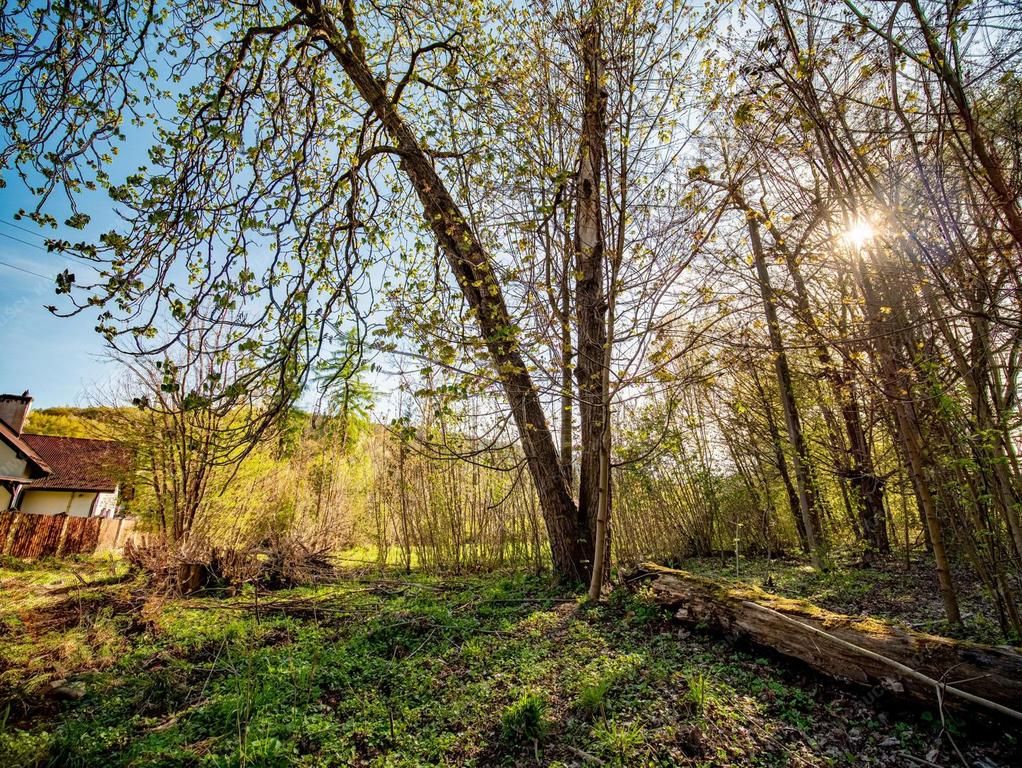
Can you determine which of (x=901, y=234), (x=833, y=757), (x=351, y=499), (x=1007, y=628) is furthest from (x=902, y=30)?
(x=351, y=499)

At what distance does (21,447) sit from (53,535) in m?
5.27

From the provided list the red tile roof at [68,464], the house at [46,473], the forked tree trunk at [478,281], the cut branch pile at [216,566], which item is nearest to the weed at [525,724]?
the forked tree trunk at [478,281]

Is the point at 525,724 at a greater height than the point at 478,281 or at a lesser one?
lesser

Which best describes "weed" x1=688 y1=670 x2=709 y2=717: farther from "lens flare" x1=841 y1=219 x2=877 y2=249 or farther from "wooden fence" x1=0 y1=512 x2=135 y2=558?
"wooden fence" x1=0 y1=512 x2=135 y2=558

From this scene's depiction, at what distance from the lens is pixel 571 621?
11.5 feet

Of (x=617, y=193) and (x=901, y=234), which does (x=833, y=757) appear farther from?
(x=617, y=193)

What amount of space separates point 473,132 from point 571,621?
13.0 ft

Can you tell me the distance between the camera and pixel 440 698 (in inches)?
96.1

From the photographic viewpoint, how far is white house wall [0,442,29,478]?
1388 centimetres

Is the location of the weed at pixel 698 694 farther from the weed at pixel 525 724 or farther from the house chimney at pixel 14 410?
the house chimney at pixel 14 410

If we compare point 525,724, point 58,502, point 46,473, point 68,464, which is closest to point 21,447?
point 46,473

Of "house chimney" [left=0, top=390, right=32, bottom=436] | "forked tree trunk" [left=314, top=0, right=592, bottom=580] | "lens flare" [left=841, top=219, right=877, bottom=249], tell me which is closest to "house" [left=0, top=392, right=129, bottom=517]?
"house chimney" [left=0, top=390, right=32, bottom=436]

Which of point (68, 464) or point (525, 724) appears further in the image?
point (68, 464)

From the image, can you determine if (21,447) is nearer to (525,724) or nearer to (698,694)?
(525,724)
